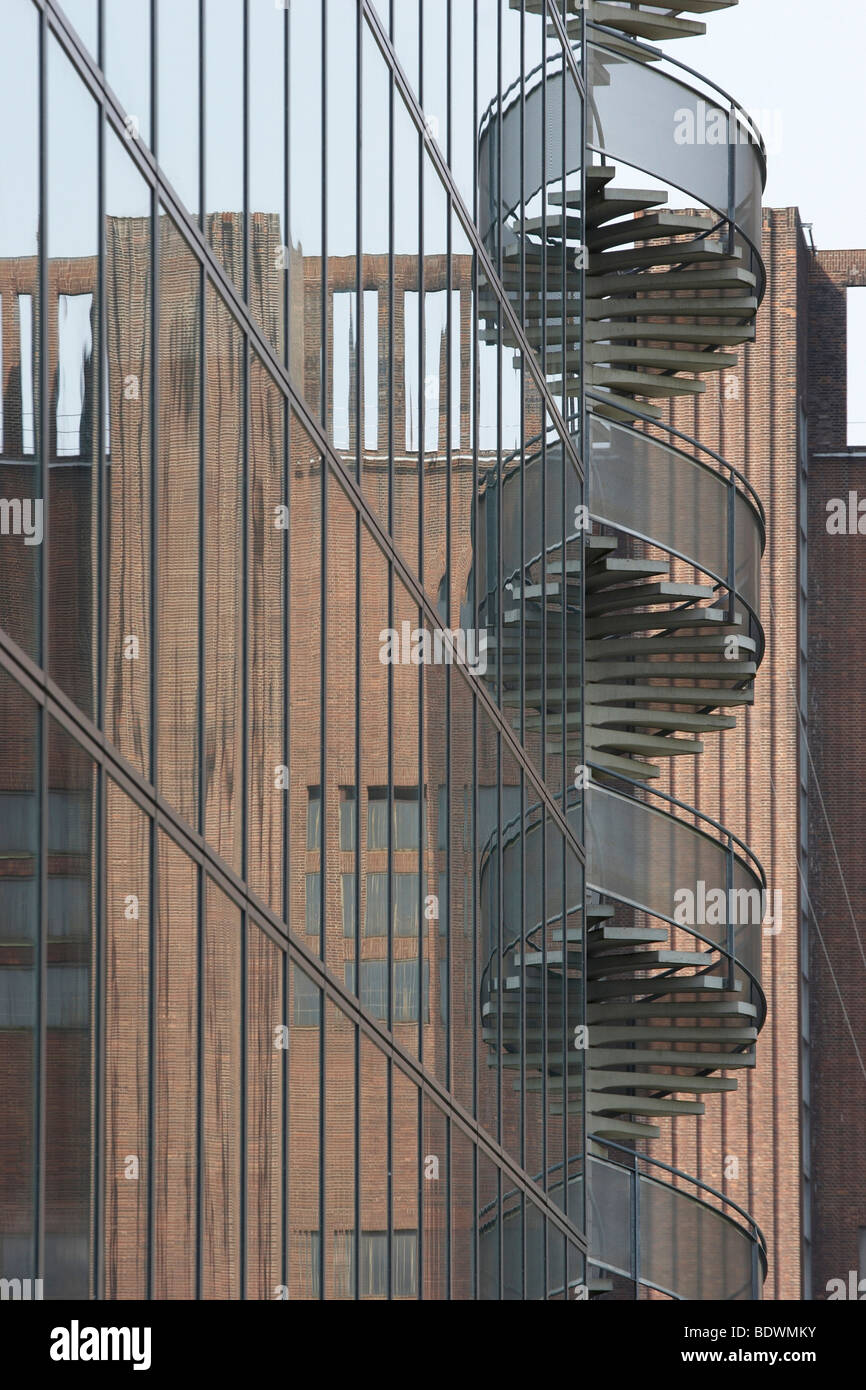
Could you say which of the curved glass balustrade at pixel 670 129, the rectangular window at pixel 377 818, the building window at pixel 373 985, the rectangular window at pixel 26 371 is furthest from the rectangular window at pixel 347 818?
the curved glass balustrade at pixel 670 129

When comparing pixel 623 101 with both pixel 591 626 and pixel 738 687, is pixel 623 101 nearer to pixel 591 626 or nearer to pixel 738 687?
pixel 591 626

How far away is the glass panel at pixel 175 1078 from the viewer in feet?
20.7

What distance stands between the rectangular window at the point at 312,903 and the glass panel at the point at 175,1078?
148cm

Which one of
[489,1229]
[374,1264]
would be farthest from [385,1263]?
[489,1229]

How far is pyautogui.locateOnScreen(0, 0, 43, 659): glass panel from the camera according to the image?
5.14m

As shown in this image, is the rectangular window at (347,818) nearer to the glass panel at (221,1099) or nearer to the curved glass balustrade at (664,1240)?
the glass panel at (221,1099)

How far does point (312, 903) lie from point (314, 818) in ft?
1.24

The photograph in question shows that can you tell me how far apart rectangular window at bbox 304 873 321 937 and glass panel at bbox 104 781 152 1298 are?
2.03m

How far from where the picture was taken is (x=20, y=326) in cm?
529

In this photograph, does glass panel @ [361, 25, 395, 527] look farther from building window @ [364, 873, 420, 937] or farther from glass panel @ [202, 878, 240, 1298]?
glass panel @ [202, 878, 240, 1298]

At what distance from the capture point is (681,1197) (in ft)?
57.8

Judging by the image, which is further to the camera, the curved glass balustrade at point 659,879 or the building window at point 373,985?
the curved glass balustrade at point 659,879

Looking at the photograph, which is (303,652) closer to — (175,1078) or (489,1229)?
(175,1078)

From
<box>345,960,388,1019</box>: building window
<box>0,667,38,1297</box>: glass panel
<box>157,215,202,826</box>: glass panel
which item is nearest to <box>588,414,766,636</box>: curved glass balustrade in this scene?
<box>345,960,388,1019</box>: building window
